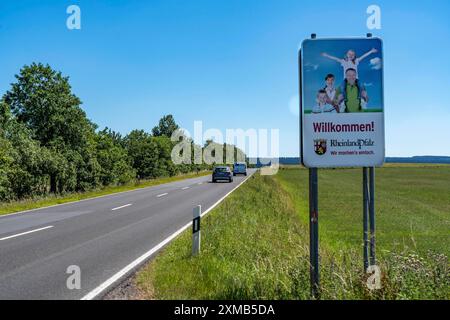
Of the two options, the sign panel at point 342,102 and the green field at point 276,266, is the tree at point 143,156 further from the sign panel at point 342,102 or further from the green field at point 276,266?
the sign panel at point 342,102

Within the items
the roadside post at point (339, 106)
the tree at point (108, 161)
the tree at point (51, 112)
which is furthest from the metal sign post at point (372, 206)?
the tree at point (108, 161)

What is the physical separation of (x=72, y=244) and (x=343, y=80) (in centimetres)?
715

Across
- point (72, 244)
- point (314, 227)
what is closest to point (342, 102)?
point (314, 227)

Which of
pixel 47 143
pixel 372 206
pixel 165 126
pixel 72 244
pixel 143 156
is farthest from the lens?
pixel 165 126

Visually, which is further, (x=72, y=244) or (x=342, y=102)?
(x=72, y=244)

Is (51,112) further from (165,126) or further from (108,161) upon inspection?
(165,126)

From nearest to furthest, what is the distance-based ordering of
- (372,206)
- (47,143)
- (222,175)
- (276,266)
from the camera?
(372,206), (276,266), (47,143), (222,175)

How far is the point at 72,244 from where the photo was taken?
8.98 m

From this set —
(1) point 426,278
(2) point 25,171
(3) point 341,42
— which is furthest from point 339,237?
(2) point 25,171

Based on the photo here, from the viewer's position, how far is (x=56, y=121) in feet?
98.0

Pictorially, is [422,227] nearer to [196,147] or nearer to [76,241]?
[76,241]

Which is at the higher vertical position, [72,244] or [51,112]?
[51,112]

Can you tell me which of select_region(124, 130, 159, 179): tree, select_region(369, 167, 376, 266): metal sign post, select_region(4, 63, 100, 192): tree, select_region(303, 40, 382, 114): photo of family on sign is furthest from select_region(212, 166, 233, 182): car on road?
select_region(303, 40, 382, 114): photo of family on sign

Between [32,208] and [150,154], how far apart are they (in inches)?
1501
